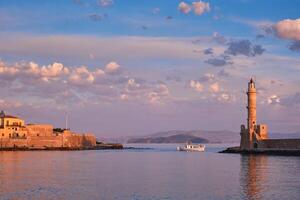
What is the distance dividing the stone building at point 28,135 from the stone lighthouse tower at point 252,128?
118 feet

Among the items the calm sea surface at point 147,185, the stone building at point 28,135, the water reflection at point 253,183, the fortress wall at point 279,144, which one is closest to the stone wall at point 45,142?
the stone building at point 28,135

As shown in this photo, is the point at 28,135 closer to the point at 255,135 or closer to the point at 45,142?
the point at 45,142

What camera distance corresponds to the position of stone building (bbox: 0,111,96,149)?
3875 inches

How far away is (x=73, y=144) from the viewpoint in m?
111

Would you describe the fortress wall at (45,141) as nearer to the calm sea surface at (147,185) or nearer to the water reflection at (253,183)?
the calm sea surface at (147,185)

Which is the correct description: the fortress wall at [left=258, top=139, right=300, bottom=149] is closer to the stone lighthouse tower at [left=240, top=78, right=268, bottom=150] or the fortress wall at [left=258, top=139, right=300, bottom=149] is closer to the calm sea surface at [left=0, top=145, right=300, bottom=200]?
the stone lighthouse tower at [left=240, top=78, right=268, bottom=150]

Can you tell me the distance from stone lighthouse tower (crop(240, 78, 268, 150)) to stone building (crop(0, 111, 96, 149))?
3597cm

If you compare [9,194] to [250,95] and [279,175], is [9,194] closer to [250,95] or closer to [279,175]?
→ [279,175]

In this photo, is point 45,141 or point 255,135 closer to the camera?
point 255,135

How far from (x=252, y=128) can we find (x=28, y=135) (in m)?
39.9

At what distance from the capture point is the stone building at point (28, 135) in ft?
323

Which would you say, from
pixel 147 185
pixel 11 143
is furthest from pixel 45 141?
pixel 147 185

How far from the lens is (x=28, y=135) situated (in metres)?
100

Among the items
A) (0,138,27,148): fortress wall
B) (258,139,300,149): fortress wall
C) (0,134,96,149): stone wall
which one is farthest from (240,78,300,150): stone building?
(0,138,27,148): fortress wall
